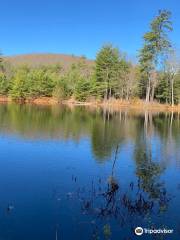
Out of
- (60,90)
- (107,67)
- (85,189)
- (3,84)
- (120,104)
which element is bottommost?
(85,189)

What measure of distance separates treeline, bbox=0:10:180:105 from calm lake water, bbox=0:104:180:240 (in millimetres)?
49183

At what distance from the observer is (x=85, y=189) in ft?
42.1

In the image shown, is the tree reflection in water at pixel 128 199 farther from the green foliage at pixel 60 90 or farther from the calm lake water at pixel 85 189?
the green foliage at pixel 60 90

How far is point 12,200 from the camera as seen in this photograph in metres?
11.2

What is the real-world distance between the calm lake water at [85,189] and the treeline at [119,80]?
161 feet

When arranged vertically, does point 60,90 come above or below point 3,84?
below

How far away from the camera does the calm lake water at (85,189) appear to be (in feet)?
30.8

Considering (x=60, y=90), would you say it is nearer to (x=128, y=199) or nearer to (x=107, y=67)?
(x=107, y=67)

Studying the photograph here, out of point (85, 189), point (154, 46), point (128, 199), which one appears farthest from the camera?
point (154, 46)

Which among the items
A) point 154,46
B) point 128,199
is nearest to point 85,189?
point 128,199

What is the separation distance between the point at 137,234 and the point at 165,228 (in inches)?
35.6

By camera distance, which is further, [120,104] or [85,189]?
[120,104]

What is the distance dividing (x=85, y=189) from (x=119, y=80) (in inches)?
2584

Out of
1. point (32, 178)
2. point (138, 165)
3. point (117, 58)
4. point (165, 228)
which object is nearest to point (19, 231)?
point (165, 228)
